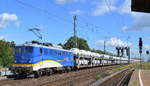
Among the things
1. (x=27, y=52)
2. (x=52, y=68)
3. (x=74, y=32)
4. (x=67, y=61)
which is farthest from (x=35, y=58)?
(x=74, y=32)

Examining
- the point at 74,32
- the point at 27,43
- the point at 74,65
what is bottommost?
the point at 74,65

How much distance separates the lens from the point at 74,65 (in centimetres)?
3934

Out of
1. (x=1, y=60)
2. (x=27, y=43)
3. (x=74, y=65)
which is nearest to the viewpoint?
(x=27, y=43)

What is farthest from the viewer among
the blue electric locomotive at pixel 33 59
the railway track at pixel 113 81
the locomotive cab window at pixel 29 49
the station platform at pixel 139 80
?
the locomotive cab window at pixel 29 49

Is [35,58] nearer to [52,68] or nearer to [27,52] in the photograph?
[27,52]

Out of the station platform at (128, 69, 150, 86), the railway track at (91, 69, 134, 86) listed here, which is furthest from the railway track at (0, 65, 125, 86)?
the station platform at (128, 69, 150, 86)

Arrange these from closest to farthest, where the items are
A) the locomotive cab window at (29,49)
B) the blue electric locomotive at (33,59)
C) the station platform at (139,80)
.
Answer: the station platform at (139,80) < the blue electric locomotive at (33,59) < the locomotive cab window at (29,49)

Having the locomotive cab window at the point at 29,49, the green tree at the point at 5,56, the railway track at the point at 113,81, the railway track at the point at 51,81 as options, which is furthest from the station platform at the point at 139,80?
the green tree at the point at 5,56

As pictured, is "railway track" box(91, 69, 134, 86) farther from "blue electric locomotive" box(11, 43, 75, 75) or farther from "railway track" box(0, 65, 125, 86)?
"blue electric locomotive" box(11, 43, 75, 75)

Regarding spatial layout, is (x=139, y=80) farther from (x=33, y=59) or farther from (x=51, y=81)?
(x=33, y=59)

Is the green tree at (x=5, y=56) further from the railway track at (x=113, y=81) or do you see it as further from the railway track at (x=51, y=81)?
the railway track at (x=51, y=81)

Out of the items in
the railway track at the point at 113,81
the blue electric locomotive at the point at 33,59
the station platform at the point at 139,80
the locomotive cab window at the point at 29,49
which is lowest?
the railway track at the point at 113,81

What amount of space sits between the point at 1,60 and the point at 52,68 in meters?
25.3

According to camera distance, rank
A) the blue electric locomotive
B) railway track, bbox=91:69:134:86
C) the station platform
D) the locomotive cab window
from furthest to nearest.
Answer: the locomotive cab window → the blue electric locomotive → railway track, bbox=91:69:134:86 → the station platform
